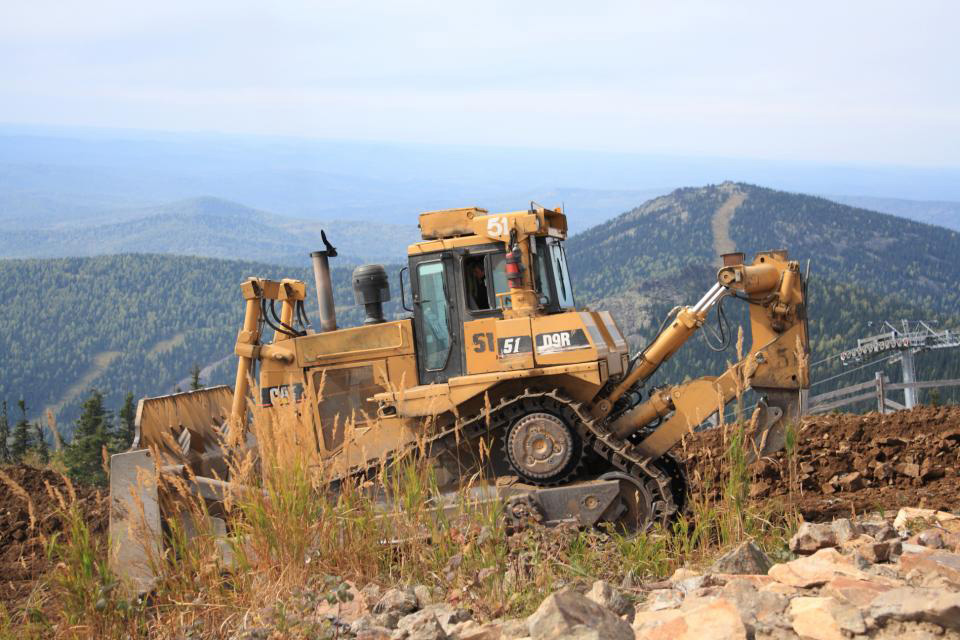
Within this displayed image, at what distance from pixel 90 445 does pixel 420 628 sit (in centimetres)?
2219

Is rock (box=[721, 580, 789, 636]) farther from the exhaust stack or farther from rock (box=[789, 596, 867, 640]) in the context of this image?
the exhaust stack

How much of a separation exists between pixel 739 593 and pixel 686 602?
10.2 inches

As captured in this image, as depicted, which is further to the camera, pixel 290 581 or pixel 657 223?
pixel 657 223

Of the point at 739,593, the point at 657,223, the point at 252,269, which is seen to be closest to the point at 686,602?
the point at 739,593

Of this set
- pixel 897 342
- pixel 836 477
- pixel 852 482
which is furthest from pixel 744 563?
pixel 897 342

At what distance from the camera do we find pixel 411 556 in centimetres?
579

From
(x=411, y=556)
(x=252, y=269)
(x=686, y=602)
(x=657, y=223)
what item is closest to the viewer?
(x=686, y=602)

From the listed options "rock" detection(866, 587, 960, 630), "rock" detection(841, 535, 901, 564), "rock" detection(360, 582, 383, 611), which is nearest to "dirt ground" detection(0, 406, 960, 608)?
"rock" detection(841, 535, 901, 564)

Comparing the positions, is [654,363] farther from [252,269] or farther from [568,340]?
[252,269]

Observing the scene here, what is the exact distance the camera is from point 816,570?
4859 mm

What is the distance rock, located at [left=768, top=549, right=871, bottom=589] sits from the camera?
469cm

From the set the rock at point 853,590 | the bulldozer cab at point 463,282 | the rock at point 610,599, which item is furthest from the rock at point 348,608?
the bulldozer cab at point 463,282

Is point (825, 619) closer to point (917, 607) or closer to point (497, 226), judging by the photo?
point (917, 607)

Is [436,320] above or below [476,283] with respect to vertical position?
below
